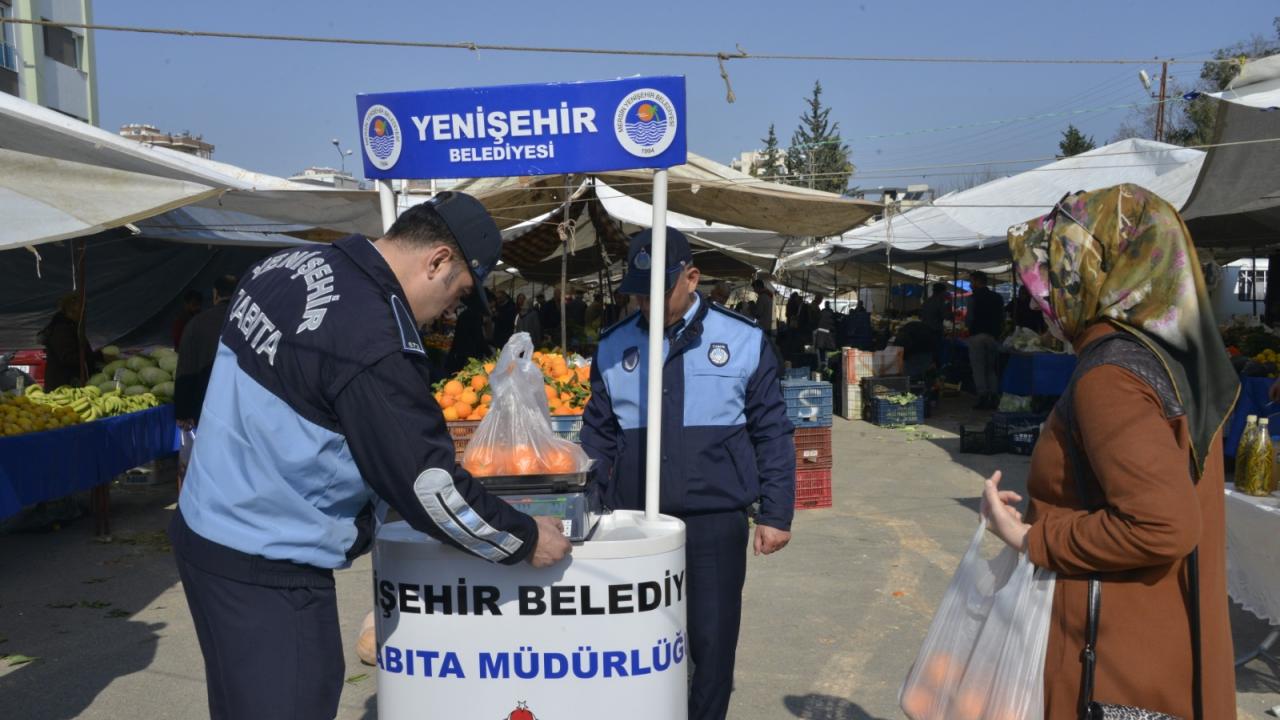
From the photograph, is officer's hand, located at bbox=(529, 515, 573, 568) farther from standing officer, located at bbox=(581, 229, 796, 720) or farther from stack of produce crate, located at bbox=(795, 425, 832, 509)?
stack of produce crate, located at bbox=(795, 425, 832, 509)

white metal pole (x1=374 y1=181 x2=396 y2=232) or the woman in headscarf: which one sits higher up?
white metal pole (x1=374 y1=181 x2=396 y2=232)

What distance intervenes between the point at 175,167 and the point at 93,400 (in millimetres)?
2140

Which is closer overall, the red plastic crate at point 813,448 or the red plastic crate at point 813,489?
the red plastic crate at point 813,448

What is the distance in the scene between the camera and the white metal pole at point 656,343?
10.1 feet

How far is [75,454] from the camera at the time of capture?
7180 mm

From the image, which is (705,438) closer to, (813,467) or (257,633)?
(257,633)

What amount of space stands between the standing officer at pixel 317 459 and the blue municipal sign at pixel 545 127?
0.60 m

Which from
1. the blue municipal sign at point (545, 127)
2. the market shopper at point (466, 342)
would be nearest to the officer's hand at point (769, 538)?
the blue municipal sign at point (545, 127)

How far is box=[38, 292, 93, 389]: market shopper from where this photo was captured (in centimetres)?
1006

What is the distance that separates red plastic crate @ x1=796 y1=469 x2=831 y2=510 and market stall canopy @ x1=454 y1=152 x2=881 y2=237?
8.80 ft

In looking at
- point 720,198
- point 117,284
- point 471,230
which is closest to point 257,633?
point 471,230

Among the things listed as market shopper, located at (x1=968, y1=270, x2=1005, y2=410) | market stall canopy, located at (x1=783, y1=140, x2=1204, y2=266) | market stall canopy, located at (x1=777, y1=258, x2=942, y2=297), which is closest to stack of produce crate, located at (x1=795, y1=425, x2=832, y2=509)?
market stall canopy, located at (x1=783, y1=140, x2=1204, y2=266)

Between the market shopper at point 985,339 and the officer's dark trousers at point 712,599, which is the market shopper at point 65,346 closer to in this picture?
the officer's dark trousers at point 712,599

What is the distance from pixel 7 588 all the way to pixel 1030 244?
7.07 m
